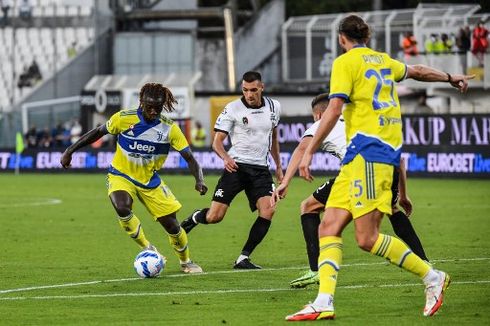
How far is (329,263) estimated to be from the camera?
31.2ft

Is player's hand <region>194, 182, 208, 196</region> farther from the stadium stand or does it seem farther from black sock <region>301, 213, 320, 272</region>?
the stadium stand

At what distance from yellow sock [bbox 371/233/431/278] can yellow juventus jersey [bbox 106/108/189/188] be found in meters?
4.12

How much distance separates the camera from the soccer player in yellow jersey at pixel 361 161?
368 inches

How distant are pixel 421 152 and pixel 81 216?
14245 mm

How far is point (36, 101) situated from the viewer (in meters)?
52.2

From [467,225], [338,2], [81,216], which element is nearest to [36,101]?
[338,2]

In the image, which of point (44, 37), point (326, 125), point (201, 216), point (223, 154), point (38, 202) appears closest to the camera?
point (326, 125)

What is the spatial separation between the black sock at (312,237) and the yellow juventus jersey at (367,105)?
107 inches

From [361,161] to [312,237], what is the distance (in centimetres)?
290

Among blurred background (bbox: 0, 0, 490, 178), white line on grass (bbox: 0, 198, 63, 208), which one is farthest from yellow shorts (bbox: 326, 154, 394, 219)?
blurred background (bbox: 0, 0, 490, 178)

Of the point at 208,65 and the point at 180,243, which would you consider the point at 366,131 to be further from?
the point at 208,65

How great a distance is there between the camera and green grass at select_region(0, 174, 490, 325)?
33.1 ft

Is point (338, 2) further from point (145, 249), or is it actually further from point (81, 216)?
point (145, 249)

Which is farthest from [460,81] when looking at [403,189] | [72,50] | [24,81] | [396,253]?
[72,50]
